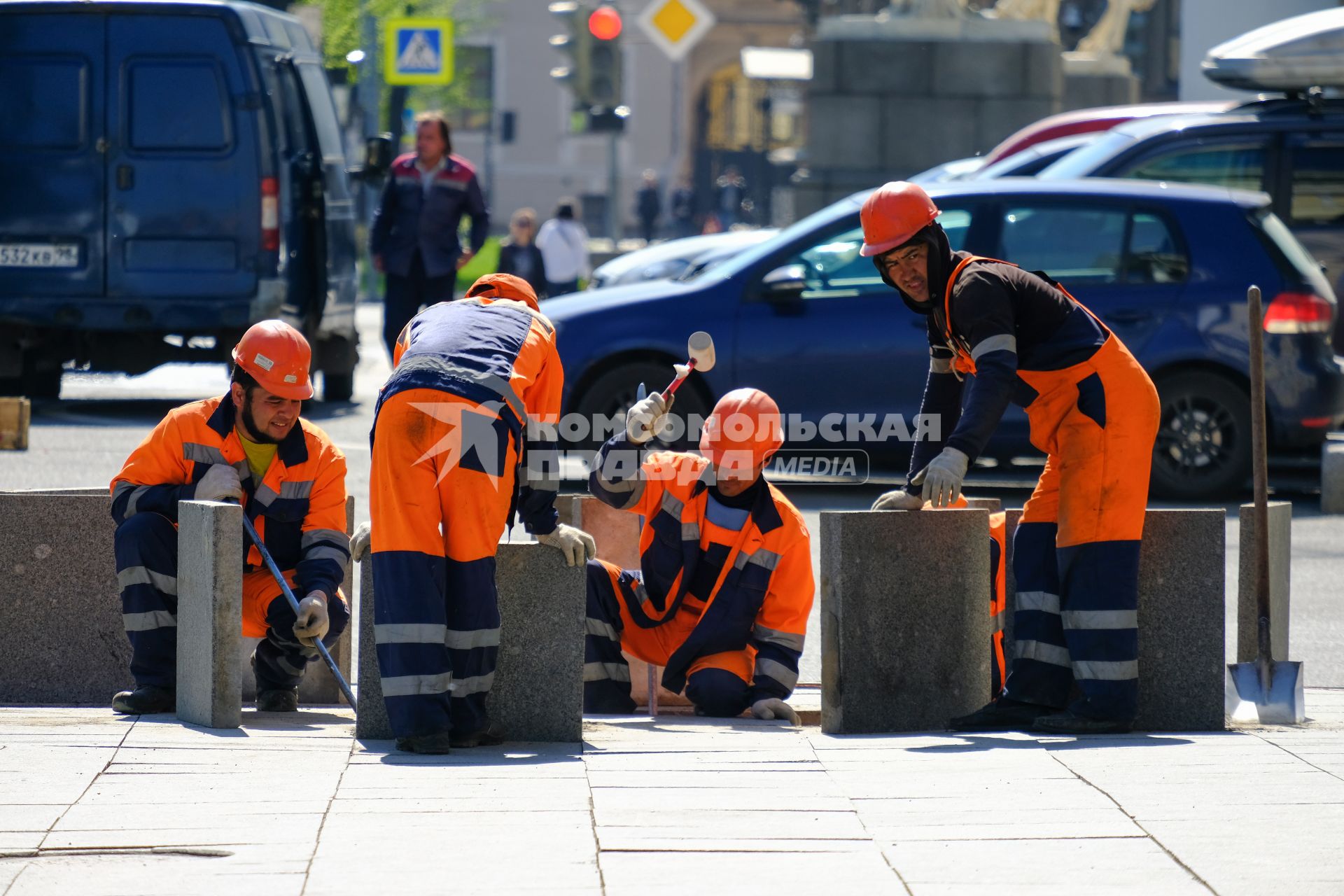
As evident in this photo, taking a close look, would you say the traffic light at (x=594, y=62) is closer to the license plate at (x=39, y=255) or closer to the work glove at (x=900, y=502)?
the license plate at (x=39, y=255)

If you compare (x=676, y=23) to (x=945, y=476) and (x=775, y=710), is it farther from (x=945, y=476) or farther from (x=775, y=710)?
(x=945, y=476)

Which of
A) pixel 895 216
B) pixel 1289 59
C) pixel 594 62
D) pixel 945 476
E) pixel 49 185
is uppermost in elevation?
pixel 594 62

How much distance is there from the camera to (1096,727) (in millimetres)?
5711

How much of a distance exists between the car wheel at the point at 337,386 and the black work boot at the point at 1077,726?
9.25m

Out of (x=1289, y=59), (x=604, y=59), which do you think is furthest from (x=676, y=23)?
(x=1289, y=59)

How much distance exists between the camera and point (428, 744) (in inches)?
207

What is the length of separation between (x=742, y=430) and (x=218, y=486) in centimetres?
155

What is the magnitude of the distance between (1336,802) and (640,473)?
2.48m

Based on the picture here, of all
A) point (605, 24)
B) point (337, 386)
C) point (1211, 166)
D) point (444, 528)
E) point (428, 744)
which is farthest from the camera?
point (605, 24)

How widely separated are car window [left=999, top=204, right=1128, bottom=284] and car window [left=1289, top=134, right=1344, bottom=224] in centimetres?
210

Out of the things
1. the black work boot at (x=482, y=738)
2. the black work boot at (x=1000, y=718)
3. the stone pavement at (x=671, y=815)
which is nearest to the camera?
the stone pavement at (x=671, y=815)

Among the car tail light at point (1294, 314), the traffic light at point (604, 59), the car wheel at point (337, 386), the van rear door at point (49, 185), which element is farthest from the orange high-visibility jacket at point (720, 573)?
the traffic light at point (604, 59)

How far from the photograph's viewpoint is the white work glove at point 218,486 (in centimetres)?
595

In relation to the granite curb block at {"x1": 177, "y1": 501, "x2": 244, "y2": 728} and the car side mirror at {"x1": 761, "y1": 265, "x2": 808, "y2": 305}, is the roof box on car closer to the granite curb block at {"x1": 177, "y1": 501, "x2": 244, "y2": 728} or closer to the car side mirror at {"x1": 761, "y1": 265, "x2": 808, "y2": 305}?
the car side mirror at {"x1": 761, "y1": 265, "x2": 808, "y2": 305}
